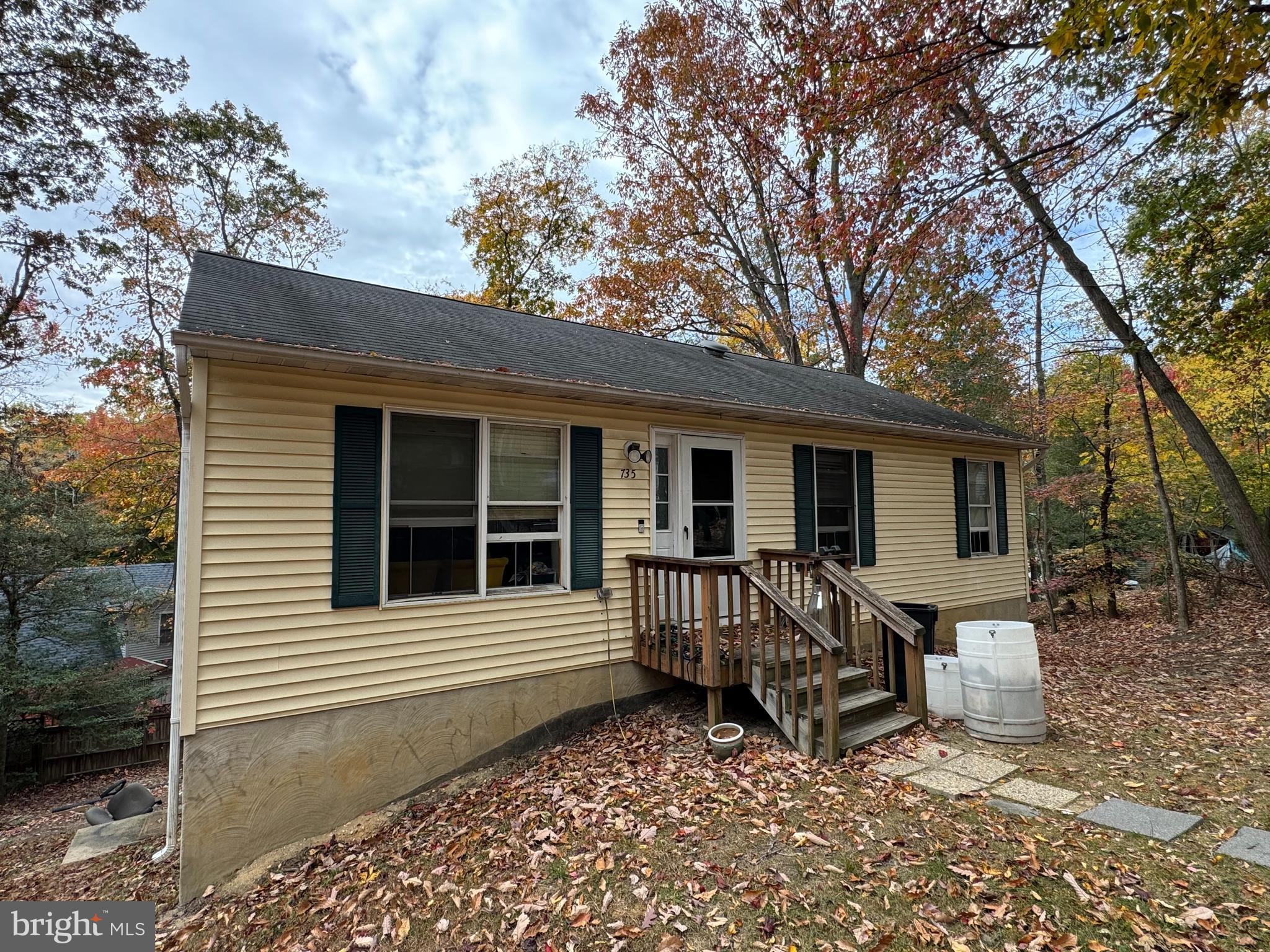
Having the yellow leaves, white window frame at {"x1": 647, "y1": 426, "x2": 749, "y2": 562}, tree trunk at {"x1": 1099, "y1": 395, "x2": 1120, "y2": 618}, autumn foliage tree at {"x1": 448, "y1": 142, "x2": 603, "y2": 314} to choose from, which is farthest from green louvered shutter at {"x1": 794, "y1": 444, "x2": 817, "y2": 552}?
autumn foliage tree at {"x1": 448, "y1": 142, "x2": 603, "y2": 314}

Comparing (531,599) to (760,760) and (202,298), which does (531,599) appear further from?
(202,298)

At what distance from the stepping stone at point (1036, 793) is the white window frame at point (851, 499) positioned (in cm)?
343

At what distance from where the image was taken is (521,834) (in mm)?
3859

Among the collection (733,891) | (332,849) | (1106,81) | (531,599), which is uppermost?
(1106,81)

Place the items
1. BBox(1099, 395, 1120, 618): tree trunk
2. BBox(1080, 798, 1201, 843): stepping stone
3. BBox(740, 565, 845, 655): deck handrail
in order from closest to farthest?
BBox(1080, 798, 1201, 843): stepping stone < BBox(740, 565, 845, 655): deck handrail < BBox(1099, 395, 1120, 618): tree trunk

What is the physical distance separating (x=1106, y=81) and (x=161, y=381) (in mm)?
18229

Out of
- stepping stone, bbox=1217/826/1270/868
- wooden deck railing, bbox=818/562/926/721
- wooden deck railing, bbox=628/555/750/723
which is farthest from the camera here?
wooden deck railing, bbox=818/562/926/721

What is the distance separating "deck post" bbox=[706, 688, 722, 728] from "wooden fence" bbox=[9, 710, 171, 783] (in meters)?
9.71

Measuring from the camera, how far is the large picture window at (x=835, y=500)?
24.2 feet

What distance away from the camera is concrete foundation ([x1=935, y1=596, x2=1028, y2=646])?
8.59 metres

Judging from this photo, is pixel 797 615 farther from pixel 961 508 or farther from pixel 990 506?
pixel 990 506

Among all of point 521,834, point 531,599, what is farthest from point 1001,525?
point 521,834

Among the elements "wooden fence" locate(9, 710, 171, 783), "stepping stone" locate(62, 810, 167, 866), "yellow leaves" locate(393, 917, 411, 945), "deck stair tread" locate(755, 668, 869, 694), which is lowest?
"wooden fence" locate(9, 710, 171, 783)

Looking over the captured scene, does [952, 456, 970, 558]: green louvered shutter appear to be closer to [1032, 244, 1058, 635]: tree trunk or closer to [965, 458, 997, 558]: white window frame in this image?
[965, 458, 997, 558]: white window frame
